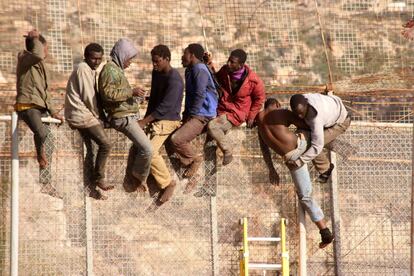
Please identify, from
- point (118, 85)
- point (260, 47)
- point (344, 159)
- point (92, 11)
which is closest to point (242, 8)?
point (260, 47)

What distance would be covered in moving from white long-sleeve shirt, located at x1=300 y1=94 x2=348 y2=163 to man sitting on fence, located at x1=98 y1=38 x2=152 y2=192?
188 cm

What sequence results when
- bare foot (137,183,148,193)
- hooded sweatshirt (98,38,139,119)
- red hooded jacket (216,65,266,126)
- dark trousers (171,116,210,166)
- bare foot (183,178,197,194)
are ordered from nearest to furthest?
hooded sweatshirt (98,38,139,119), dark trousers (171,116,210,166), red hooded jacket (216,65,266,126), bare foot (137,183,148,193), bare foot (183,178,197,194)

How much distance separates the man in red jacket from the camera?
1356 centimetres

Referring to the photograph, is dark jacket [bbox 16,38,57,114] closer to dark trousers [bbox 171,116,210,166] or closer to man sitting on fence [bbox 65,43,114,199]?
man sitting on fence [bbox 65,43,114,199]

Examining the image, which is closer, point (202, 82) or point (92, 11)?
point (202, 82)

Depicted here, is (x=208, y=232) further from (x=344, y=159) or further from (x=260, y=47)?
(x=260, y=47)

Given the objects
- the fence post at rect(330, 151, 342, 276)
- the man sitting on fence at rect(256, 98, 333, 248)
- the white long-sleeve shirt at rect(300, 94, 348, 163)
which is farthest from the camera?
the fence post at rect(330, 151, 342, 276)

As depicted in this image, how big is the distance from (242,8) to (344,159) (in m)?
6.14

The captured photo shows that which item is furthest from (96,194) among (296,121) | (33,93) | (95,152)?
(296,121)

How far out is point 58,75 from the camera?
2025 cm

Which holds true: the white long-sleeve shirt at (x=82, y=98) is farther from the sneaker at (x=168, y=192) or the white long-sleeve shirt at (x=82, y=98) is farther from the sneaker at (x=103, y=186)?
the sneaker at (x=168, y=192)

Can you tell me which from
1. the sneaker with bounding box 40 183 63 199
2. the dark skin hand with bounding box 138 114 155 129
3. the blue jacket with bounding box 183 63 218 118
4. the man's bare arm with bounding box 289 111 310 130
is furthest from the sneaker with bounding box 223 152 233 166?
the sneaker with bounding box 40 183 63 199

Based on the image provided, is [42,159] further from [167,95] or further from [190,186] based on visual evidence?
[190,186]

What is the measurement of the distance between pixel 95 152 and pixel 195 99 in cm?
142
